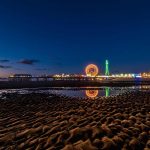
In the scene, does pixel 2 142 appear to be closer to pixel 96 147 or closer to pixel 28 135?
pixel 28 135

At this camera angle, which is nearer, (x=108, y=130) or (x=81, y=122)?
(x=108, y=130)

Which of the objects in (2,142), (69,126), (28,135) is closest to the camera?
(2,142)

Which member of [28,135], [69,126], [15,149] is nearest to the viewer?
[15,149]

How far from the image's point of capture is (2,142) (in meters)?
7.39

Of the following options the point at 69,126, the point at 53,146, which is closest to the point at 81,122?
the point at 69,126

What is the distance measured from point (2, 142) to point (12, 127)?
202 cm

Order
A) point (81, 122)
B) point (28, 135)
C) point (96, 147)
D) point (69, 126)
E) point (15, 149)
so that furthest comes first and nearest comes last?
1. point (81, 122)
2. point (69, 126)
3. point (28, 135)
4. point (15, 149)
5. point (96, 147)

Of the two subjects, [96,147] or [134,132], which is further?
[134,132]

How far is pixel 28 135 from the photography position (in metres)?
7.89

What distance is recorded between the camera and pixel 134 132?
7.52 m

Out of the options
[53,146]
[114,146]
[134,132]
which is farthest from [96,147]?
[134,132]

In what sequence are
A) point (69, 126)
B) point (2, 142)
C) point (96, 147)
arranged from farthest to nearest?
point (69, 126) → point (2, 142) → point (96, 147)

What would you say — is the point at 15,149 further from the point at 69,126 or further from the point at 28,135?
the point at 69,126

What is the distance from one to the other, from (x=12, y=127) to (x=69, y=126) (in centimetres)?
218
